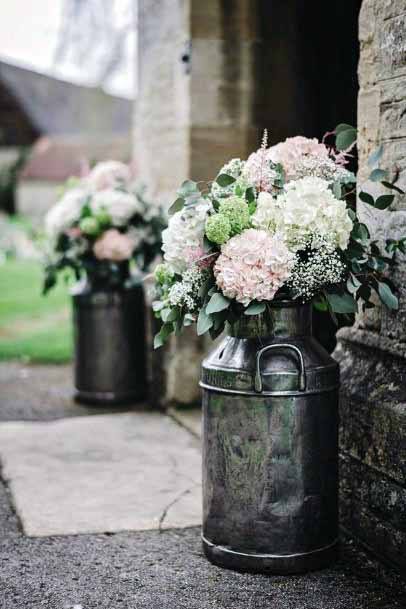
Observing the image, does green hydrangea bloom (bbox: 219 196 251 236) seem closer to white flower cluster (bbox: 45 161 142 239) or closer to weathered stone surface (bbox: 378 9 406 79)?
weathered stone surface (bbox: 378 9 406 79)

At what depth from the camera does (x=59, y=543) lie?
387 centimetres

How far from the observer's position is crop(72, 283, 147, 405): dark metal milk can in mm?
6457

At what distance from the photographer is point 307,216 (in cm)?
328

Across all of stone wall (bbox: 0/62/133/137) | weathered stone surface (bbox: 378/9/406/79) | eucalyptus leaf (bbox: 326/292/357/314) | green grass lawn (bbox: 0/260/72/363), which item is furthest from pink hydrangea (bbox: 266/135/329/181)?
stone wall (bbox: 0/62/133/137)

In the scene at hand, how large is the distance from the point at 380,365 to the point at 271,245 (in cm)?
79

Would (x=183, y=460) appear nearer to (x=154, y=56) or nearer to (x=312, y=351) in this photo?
(x=312, y=351)

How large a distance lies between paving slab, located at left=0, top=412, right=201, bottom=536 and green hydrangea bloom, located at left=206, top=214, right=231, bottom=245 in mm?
1439

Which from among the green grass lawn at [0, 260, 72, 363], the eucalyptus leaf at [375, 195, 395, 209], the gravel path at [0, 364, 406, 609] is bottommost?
the gravel path at [0, 364, 406, 609]

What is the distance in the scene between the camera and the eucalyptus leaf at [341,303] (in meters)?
3.36

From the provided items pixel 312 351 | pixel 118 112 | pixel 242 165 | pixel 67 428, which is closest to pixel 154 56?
pixel 67 428

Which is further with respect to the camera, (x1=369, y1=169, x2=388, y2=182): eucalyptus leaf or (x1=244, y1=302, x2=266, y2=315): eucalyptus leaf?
(x1=369, y1=169, x2=388, y2=182): eucalyptus leaf

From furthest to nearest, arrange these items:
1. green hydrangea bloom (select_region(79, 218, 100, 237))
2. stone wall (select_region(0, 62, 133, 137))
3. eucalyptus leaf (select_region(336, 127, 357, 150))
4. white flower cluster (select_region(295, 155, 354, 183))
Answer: stone wall (select_region(0, 62, 133, 137)) → green hydrangea bloom (select_region(79, 218, 100, 237)) → eucalyptus leaf (select_region(336, 127, 357, 150)) → white flower cluster (select_region(295, 155, 354, 183))

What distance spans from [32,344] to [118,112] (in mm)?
33217

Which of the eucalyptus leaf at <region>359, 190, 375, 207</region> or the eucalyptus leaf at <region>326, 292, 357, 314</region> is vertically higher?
the eucalyptus leaf at <region>359, 190, 375, 207</region>
